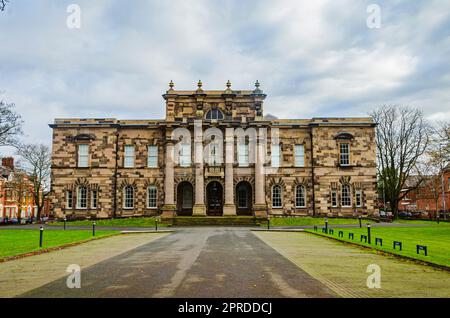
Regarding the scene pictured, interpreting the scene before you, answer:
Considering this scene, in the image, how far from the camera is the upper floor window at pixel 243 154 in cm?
4269

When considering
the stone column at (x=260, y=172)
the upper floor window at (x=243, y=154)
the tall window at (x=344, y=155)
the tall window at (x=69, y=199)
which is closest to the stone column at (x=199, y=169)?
the upper floor window at (x=243, y=154)

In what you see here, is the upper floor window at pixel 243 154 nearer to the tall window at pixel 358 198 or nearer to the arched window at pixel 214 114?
the arched window at pixel 214 114

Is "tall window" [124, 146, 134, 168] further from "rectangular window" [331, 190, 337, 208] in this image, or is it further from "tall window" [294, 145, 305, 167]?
"rectangular window" [331, 190, 337, 208]

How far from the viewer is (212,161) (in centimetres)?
4253

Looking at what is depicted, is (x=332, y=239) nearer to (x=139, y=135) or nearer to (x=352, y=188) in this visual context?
(x=352, y=188)

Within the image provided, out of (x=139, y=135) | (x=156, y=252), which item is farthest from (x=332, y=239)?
(x=139, y=135)

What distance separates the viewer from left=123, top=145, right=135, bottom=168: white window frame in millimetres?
44188

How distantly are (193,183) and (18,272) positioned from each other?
31159 mm

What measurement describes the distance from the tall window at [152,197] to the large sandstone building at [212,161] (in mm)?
117

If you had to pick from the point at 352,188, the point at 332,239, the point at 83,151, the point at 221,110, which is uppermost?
the point at 221,110

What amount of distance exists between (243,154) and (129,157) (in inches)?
503

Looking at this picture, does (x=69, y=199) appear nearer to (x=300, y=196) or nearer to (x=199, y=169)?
(x=199, y=169)
